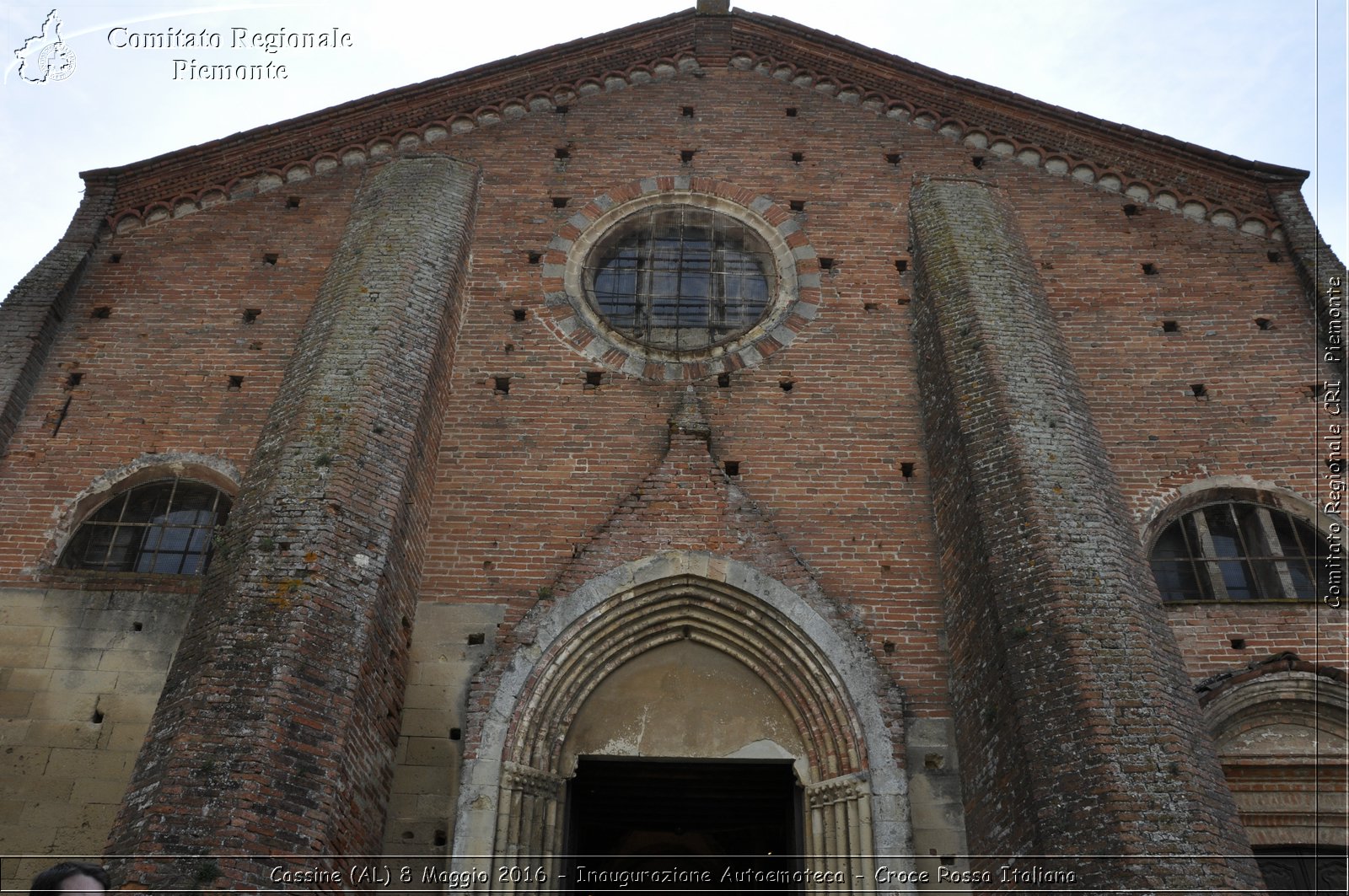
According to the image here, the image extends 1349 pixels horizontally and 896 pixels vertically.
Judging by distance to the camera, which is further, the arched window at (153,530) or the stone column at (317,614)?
the arched window at (153,530)

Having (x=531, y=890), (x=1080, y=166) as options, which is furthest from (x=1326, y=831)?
(x=1080, y=166)

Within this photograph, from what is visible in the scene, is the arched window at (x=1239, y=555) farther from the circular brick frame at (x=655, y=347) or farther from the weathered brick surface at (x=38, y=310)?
the weathered brick surface at (x=38, y=310)

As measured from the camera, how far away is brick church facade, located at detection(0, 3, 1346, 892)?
22.7 feet

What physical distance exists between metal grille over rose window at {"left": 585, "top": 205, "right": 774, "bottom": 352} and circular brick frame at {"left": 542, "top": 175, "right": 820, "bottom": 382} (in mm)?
91

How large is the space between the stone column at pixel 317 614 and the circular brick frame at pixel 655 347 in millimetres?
1148

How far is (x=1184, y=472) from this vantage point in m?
9.16

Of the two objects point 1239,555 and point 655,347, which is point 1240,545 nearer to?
point 1239,555

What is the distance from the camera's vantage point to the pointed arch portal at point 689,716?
7469 millimetres

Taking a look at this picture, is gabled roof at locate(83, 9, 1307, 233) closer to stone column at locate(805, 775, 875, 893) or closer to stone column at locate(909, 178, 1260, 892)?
stone column at locate(909, 178, 1260, 892)

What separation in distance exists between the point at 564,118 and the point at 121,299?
193 inches

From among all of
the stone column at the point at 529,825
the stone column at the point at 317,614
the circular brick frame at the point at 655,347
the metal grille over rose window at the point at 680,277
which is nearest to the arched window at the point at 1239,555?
the circular brick frame at the point at 655,347

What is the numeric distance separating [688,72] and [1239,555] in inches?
303

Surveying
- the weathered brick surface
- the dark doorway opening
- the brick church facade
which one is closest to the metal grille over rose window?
the brick church facade

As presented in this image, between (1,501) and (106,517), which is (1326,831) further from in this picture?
(1,501)
